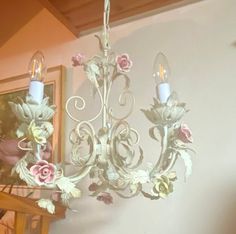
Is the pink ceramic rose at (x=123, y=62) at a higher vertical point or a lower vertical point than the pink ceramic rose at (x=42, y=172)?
higher

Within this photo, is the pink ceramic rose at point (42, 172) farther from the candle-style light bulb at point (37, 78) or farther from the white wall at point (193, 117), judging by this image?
the white wall at point (193, 117)

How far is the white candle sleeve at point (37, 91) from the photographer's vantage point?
855 millimetres

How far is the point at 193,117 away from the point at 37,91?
80 cm

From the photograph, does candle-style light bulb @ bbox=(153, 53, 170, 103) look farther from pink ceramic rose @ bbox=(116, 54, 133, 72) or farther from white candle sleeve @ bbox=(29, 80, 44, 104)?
white candle sleeve @ bbox=(29, 80, 44, 104)

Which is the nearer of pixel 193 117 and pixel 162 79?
pixel 162 79

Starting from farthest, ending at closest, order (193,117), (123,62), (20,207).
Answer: (193,117) → (20,207) → (123,62)

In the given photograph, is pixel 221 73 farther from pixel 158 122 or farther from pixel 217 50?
pixel 158 122

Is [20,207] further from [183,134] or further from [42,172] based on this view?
[183,134]

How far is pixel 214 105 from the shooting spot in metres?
1.43

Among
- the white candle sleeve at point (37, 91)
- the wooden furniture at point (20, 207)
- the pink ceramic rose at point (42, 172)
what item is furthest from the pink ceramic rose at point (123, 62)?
the wooden furniture at point (20, 207)

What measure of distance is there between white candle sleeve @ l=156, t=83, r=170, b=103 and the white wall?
1.86 feet

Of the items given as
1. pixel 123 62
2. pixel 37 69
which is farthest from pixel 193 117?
pixel 37 69

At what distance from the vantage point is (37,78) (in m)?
0.93

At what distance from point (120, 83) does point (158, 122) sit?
0.83 metres
